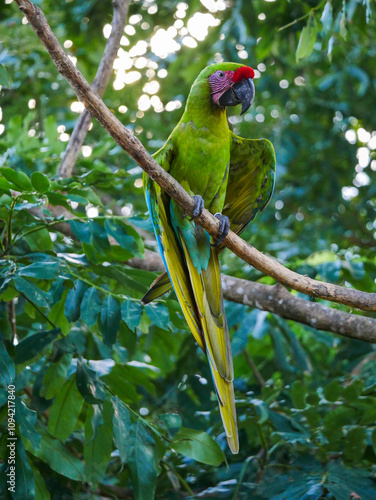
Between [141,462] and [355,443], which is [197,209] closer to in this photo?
[141,462]

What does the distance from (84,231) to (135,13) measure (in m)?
1.99

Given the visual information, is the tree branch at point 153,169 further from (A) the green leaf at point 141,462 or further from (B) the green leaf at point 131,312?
(A) the green leaf at point 141,462

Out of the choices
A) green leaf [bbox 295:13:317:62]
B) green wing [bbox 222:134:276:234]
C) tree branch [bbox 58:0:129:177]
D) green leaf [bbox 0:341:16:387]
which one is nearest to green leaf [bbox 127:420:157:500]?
green leaf [bbox 0:341:16:387]

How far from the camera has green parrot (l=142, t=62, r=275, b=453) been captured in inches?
56.5

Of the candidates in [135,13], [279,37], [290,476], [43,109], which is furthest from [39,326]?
[135,13]

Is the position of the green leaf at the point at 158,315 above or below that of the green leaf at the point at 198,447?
above

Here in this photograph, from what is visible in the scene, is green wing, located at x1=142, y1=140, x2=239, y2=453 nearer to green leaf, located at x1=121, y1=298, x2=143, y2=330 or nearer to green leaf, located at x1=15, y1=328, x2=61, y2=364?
green leaf, located at x1=121, y1=298, x2=143, y2=330

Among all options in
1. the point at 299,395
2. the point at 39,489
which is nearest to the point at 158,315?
the point at 39,489

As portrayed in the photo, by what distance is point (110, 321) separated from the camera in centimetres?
121

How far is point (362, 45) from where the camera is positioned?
11.0ft

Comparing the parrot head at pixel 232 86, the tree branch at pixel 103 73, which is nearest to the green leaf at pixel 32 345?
the tree branch at pixel 103 73

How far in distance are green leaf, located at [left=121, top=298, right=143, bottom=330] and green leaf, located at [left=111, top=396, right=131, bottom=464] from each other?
21cm

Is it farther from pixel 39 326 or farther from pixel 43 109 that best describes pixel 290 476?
pixel 43 109

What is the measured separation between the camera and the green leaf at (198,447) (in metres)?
1.27
